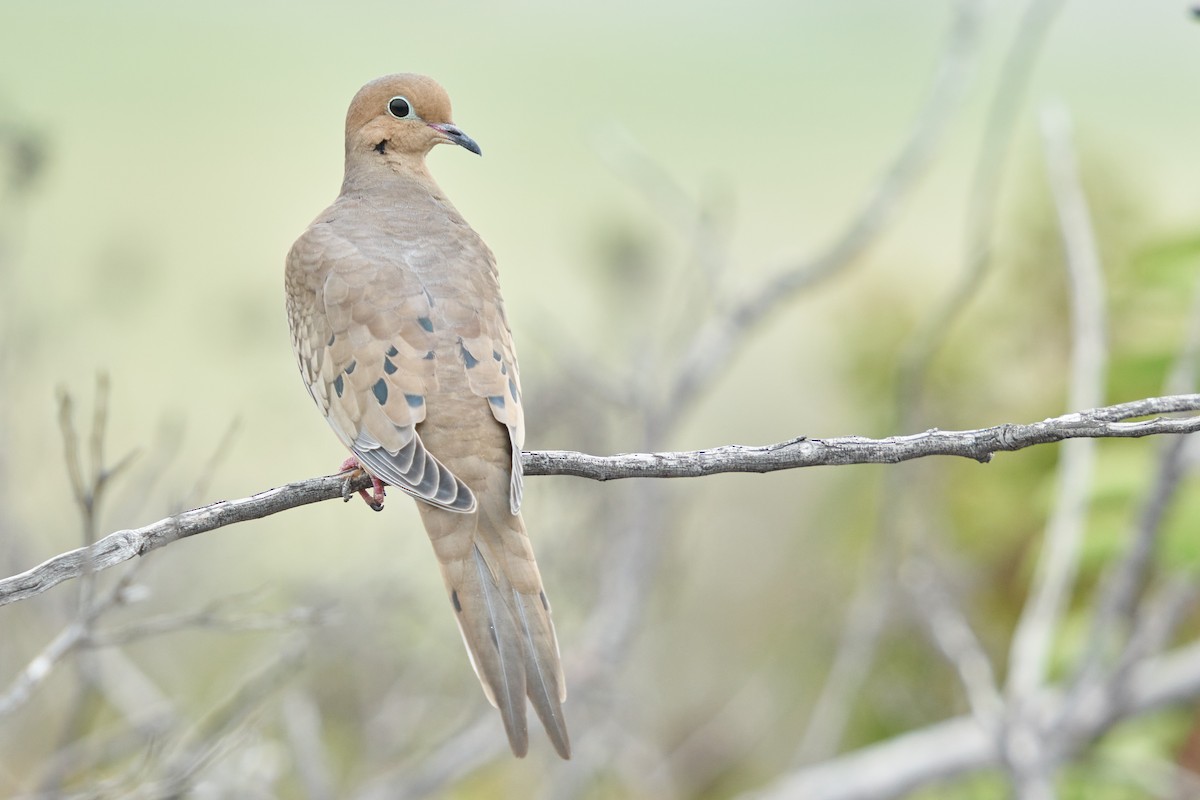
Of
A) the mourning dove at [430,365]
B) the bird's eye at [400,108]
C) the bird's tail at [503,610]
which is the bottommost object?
the bird's tail at [503,610]

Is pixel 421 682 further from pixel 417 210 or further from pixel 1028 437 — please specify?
pixel 1028 437

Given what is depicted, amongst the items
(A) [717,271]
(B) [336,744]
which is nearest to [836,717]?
(A) [717,271]

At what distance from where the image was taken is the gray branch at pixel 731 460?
200cm

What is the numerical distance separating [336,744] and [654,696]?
1951mm

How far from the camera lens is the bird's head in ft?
9.53

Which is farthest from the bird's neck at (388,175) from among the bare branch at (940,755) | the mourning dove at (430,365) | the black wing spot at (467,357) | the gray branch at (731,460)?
the bare branch at (940,755)

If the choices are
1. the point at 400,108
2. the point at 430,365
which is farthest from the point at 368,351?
the point at 400,108

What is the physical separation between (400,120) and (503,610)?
4.28ft

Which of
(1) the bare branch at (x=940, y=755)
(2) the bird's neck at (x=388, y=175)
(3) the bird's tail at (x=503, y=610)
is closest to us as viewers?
(3) the bird's tail at (x=503, y=610)

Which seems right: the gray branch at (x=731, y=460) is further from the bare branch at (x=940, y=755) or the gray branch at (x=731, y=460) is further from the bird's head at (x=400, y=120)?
the bare branch at (x=940, y=755)

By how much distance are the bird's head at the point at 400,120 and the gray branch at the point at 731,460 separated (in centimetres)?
103

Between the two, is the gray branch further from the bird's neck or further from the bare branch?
the bare branch

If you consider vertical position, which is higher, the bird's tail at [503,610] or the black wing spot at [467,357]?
the black wing spot at [467,357]

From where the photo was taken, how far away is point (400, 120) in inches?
119
